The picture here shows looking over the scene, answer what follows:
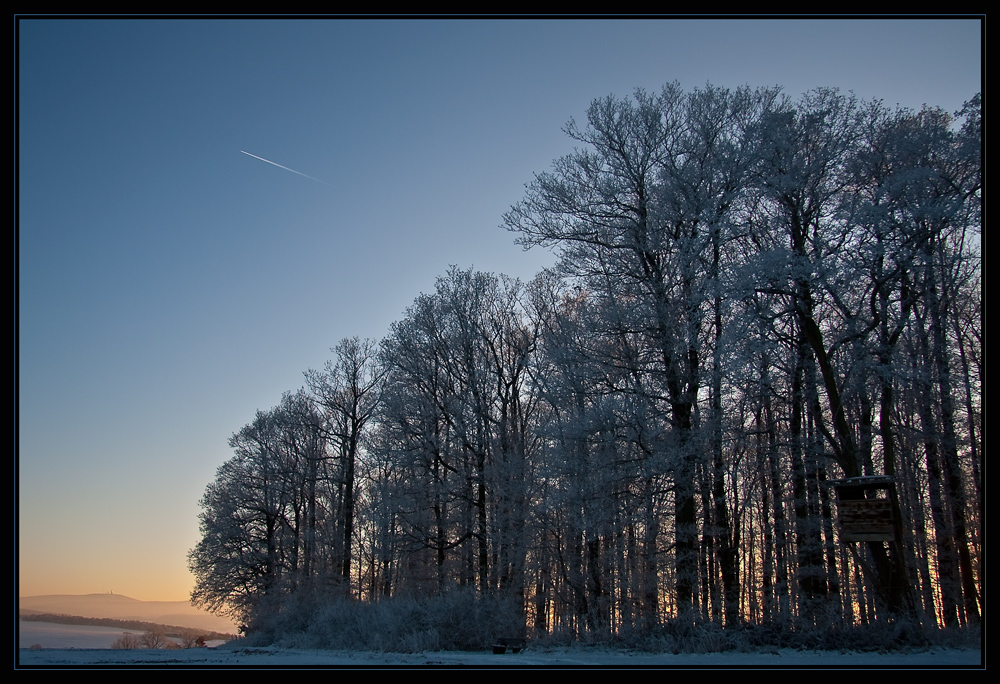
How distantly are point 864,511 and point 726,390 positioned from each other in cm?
540

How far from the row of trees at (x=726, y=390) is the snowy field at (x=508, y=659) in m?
1.89

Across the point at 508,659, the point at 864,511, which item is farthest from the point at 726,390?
the point at 508,659

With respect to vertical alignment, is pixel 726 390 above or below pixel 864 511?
above

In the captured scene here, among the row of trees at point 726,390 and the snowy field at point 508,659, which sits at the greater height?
the row of trees at point 726,390

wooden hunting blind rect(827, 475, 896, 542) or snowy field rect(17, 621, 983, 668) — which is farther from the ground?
wooden hunting blind rect(827, 475, 896, 542)

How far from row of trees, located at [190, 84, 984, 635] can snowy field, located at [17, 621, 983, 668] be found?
189 cm

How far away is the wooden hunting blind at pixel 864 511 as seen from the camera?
10422 mm

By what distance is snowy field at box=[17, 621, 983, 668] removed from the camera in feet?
29.1

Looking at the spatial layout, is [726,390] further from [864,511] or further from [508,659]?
[508,659]

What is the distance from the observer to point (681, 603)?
46.3 ft

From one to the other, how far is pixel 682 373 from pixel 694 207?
172 inches

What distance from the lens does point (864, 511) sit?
10641 millimetres

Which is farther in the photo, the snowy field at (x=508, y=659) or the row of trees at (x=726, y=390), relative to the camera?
the row of trees at (x=726, y=390)
